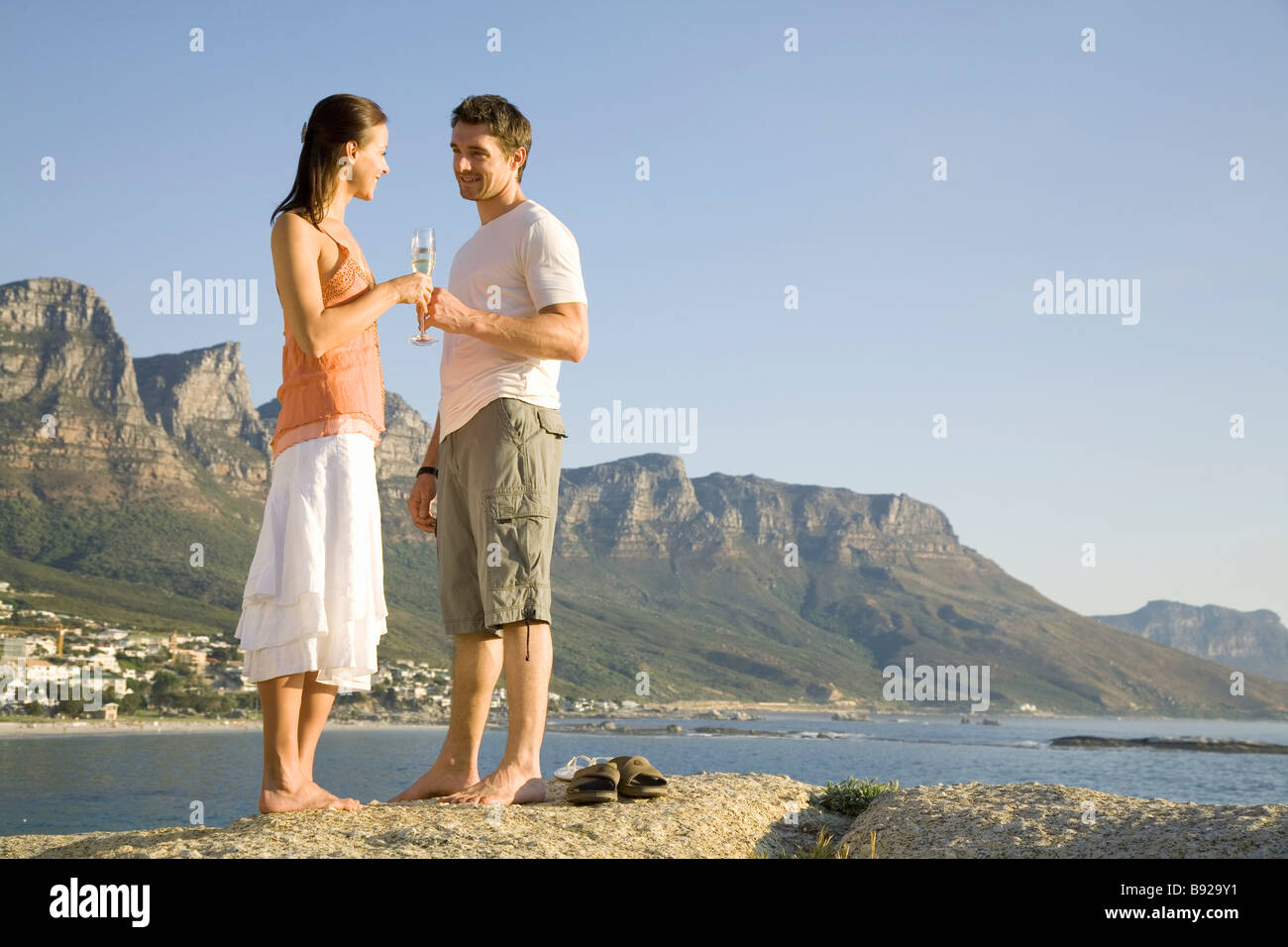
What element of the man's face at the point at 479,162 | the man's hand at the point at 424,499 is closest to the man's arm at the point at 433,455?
the man's hand at the point at 424,499

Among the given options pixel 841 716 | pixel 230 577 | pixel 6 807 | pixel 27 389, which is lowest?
pixel 841 716

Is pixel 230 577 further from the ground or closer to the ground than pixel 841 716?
further from the ground

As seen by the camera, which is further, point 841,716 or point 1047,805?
point 841,716

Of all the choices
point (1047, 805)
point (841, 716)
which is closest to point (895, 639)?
point (841, 716)

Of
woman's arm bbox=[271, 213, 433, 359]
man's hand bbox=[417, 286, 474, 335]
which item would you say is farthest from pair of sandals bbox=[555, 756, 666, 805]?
woman's arm bbox=[271, 213, 433, 359]

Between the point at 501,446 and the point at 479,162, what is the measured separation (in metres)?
1.42

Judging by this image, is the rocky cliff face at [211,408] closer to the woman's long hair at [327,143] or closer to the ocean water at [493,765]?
the ocean water at [493,765]

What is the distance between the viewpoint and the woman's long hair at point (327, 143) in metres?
4.96

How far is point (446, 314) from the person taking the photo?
4.73 meters
